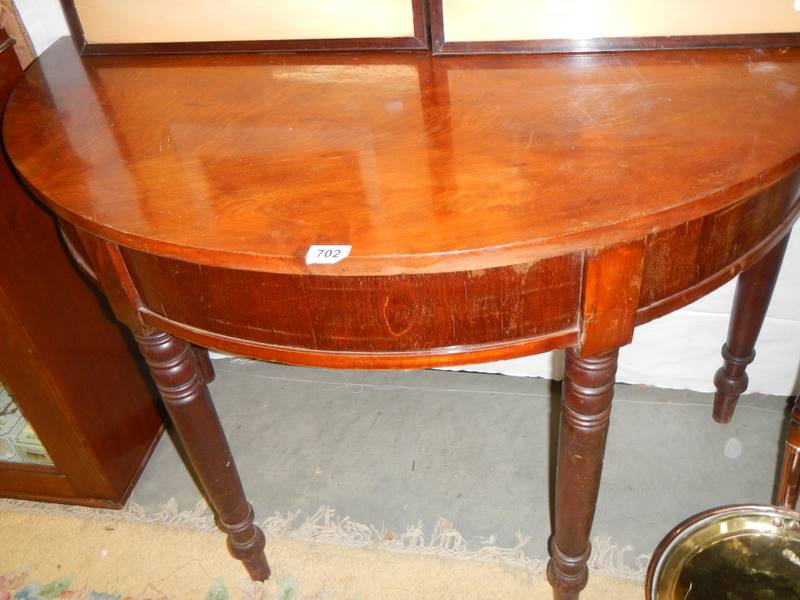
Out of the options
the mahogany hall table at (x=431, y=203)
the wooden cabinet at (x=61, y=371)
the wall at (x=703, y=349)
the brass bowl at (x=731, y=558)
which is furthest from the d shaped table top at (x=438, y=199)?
the wall at (x=703, y=349)

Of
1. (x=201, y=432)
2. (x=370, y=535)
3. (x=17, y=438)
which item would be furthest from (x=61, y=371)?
(x=370, y=535)

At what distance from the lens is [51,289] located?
1.09 meters

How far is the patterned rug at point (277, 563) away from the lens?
1115 millimetres

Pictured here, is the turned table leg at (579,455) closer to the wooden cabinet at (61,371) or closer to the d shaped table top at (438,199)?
the d shaped table top at (438,199)

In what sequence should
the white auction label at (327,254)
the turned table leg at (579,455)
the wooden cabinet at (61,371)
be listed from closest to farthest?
the white auction label at (327,254)
the turned table leg at (579,455)
the wooden cabinet at (61,371)

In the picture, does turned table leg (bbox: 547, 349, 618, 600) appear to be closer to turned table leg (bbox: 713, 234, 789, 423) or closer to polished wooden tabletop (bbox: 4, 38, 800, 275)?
polished wooden tabletop (bbox: 4, 38, 800, 275)

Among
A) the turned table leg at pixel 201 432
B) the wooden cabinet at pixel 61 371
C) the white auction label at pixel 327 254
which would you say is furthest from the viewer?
the wooden cabinet at pixel 61 371

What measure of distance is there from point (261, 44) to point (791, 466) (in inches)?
31.9

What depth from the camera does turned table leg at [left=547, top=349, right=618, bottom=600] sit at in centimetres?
72

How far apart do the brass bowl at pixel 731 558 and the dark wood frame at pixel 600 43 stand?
1.73 feet

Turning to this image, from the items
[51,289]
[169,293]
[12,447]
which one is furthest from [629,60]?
[12,447]

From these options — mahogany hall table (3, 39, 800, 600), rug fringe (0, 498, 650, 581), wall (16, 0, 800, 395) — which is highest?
mahogany hall table (3, 39, 800, 600)

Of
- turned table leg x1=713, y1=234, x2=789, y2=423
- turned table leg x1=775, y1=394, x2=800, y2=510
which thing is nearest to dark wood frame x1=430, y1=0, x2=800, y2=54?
turned table leg x1=713, y1=234, x2=789, y2=423

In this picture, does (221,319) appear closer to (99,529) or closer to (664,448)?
(99,529)
